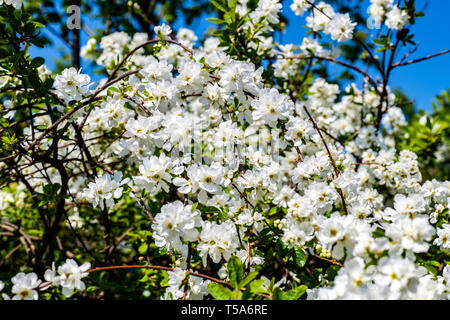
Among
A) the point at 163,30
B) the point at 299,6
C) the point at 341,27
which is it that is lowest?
the point at 163,30

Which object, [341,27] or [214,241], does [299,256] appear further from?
[341,27]

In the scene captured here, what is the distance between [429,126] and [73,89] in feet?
11.0

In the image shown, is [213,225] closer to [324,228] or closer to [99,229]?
[324,228]

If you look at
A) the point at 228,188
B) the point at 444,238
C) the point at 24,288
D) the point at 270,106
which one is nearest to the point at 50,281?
the point at 24,288

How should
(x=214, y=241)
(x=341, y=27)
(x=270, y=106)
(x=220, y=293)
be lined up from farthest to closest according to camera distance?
1. (x=341, y=27)
2. (x=270, y=106)
3. (x=214, y=241)
4. (x=220, y=293)

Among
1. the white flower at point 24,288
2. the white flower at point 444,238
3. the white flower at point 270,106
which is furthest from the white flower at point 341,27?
the white flower at point 24,288

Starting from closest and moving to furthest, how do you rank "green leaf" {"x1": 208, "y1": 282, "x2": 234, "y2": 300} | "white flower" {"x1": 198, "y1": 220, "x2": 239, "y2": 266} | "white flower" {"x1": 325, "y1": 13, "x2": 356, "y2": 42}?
"green leaf" {"x1": 208, "y1": 282, "x2": 234, "y2": 300}
"white flower" {"x1": 198, "y1": 220, "x2": 239, "y2": 266}
"white flower" {"x1": 325, "y1": 13, "x2": 356, "y2": 42}

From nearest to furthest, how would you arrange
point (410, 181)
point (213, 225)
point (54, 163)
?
point (213, 225)
point (54, 163)
point (410, 181)

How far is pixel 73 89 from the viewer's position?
1.79 metres

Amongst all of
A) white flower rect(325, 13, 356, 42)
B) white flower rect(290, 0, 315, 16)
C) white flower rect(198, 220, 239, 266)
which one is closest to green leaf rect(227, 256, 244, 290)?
white flower rect(198, 220, 239, 266)

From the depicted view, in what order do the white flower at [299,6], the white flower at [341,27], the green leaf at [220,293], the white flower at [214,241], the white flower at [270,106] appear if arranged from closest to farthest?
the green leaf at [220,293]
the white flower at [214,241]
the white flower at [270,106]
the white flower at [341,27]
the white flower at [299,6]

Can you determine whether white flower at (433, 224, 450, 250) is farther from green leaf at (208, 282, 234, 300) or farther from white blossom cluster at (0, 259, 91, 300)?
white blossom cluster at (0, 259, 91, 300)

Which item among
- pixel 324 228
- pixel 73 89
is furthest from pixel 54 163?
pixel 324 228

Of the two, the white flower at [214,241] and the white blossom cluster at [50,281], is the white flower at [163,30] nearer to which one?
the white flower at [214,241]
